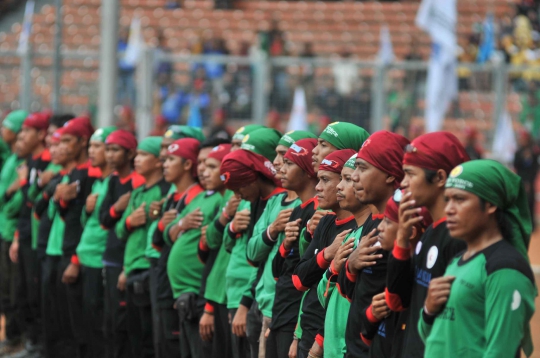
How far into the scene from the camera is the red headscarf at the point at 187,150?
26.4 ft

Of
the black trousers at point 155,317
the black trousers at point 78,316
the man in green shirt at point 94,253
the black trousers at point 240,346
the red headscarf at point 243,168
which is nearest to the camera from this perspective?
the red headscarf at point 243,168

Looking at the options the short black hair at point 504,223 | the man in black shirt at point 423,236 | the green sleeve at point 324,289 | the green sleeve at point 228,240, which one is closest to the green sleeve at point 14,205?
the green sleeve at point 228,240

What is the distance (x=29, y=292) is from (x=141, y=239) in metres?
2.77

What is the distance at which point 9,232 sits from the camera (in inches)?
449

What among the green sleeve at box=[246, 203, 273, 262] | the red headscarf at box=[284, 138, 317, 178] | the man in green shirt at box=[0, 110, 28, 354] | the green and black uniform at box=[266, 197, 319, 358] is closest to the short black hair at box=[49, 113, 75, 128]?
the man in green shirt at box=[0, 110, 28, 354]

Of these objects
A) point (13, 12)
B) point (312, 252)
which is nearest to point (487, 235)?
point (312, 252)

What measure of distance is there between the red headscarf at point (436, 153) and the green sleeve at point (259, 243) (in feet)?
6.54

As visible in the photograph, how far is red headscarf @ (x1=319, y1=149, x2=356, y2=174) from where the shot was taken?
219 inches

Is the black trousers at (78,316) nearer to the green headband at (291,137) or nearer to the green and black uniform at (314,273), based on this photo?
the green headband at (291,137)

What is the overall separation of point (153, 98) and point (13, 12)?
44.7ft

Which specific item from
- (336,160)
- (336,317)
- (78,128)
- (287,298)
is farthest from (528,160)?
(336,317)

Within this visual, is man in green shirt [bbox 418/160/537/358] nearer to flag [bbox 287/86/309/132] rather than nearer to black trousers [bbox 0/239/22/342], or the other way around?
black trousers [bbox 0/239/22/342]

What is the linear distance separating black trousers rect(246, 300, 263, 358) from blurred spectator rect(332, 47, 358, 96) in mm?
8720

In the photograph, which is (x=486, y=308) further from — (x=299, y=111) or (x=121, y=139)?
(x=299, y=111)
